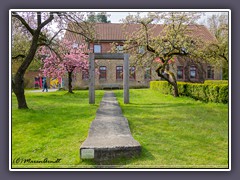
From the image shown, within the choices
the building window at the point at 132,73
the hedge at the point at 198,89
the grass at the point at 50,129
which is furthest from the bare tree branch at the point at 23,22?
the hedge at the point at 198,89

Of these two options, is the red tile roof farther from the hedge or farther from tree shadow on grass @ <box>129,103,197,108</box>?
tree shadow on grass @ <box>129,103,197,108</box>

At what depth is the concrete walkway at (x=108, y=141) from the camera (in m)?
4.32

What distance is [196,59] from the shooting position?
→ 6.46 meters

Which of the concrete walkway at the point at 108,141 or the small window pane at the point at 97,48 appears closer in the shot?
the concrete walkway at the point at 108,141

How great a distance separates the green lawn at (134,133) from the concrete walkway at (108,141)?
119 millimetres

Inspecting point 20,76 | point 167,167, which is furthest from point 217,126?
point 20,76

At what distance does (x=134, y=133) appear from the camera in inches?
222

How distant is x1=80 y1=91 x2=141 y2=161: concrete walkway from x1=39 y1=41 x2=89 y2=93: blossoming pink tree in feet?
3.52

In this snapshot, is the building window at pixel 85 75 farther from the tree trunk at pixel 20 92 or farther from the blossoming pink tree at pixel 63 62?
the tree trunk at pixel 20 92

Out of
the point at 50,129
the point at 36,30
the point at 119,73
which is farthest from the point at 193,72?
the point at 36,30

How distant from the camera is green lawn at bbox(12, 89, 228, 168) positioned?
4453 mm

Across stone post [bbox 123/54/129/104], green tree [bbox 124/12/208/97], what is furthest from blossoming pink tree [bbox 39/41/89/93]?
green tree [bbox 124/12/208/97]
